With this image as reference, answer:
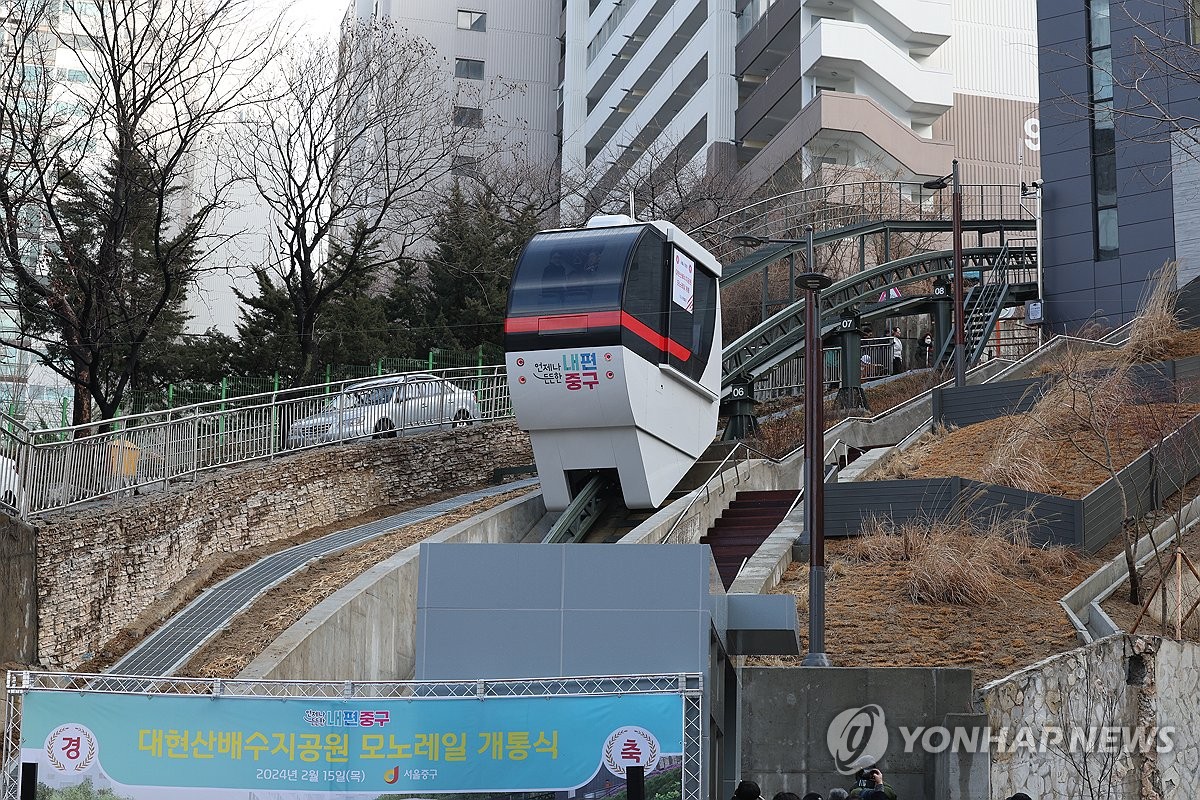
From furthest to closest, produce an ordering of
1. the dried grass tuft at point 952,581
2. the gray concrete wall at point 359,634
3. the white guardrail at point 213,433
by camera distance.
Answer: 1. the white guardrail at point 213,433
2. the dried grass tuft at point 952,581
3. the gray concrete wall at point 359,634

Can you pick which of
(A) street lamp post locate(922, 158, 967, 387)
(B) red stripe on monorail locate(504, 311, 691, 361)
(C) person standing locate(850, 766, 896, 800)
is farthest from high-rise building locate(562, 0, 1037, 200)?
(C) person standing locate(850, 766, 896, 800)

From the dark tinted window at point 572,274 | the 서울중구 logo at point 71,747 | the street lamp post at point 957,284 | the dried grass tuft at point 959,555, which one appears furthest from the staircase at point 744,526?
the 서울중구 logo at point 71,747

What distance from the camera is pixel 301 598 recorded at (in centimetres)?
2005

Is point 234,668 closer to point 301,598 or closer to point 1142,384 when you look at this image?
point 301,598

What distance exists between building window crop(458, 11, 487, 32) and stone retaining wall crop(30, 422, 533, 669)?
5251 centimetres

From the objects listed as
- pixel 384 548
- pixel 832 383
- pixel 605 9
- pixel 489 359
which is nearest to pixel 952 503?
pixel 384 548

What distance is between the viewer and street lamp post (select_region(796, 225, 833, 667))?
17562 millimetres

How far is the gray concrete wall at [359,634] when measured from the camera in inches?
690

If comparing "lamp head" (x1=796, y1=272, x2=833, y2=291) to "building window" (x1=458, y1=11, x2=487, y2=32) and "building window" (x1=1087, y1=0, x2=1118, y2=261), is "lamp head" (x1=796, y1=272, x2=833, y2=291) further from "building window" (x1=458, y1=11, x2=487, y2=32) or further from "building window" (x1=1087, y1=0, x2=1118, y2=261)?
"building window" (x1=458, y1=11, x2=487, y2=32)

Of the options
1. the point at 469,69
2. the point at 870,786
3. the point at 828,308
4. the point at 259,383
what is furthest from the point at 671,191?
the point at 870,786

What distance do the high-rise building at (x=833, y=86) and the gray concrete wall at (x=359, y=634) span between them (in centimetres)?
3780

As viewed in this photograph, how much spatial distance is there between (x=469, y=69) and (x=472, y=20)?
2.99 meters

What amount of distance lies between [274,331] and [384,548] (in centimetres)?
1870

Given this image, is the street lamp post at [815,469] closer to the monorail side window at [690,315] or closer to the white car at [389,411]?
the monorail side window at [690,315]
